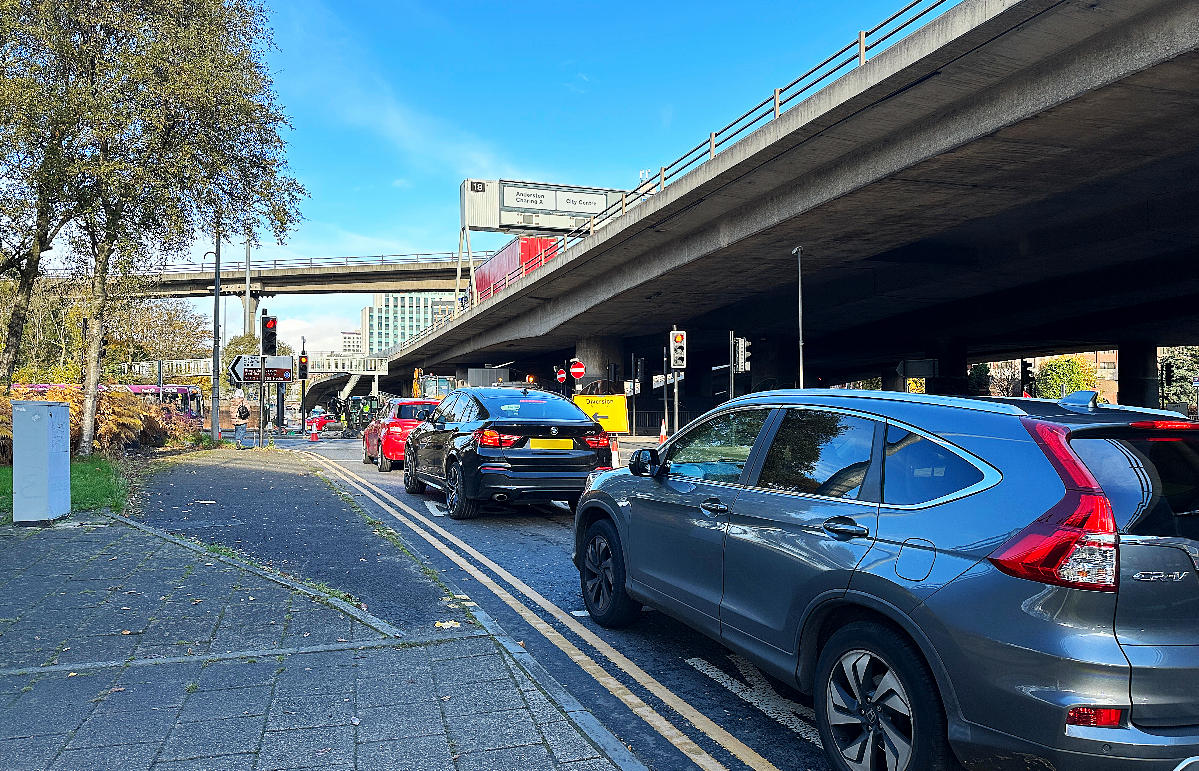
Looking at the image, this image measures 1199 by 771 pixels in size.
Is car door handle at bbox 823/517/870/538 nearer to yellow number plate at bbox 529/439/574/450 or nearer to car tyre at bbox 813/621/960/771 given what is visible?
car tyre at bbox 813/621/960/771

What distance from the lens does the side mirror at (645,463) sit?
203 inches

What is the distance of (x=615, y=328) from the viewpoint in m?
40.0

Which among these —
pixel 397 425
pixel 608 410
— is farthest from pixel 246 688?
pixel 608 410

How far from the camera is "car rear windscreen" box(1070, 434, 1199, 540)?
2.72m

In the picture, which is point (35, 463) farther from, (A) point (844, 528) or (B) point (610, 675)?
(A) point (844, 528)

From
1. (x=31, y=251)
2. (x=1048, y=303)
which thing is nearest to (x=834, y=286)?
(x=1048, y=303)

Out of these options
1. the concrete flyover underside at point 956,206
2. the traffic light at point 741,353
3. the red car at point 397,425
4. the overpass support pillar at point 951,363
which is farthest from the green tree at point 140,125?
the overpass support pillar at point 951,363

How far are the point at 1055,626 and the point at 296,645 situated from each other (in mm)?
4021

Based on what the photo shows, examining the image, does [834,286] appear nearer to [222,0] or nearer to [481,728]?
[222,0]

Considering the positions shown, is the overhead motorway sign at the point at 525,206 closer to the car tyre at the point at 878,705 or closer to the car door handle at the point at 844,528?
the car door handle at the point at 844,528

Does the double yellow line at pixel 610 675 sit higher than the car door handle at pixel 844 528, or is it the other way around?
the car door handle at pixel 844 528

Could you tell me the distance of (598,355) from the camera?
42188 millimetres

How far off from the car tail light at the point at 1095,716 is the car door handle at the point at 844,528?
0.93 meters

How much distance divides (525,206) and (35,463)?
48.8 metres
